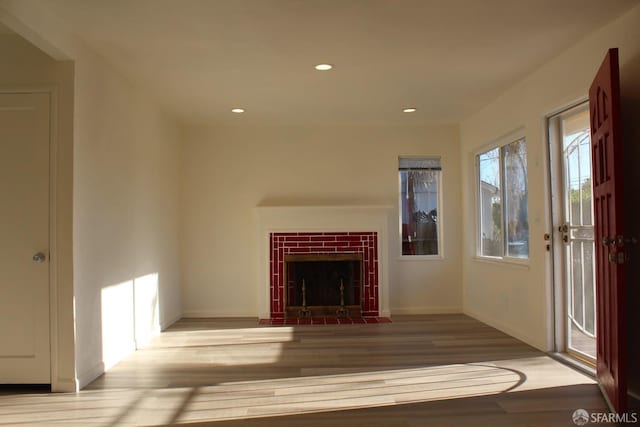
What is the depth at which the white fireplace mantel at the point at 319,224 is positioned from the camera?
598cm

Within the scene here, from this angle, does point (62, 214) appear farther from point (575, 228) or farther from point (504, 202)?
point (504, 202)

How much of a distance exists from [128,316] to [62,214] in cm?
137

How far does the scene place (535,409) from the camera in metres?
2.86

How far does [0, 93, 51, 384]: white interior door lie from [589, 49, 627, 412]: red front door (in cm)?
359

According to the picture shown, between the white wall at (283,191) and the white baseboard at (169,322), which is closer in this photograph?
the white baseboard at (169,322)

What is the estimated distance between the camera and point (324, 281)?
245 inches

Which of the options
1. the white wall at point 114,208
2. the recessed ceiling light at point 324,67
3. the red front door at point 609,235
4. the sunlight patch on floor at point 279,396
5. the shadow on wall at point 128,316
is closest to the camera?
the red front door at point 609,235

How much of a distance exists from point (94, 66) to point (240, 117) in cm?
223

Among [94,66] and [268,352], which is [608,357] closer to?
[268,352]

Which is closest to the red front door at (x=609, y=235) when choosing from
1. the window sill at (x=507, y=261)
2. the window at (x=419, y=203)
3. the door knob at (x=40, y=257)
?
the window sill at (x=507, y=261)

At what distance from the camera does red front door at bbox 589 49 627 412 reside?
8.93 feet

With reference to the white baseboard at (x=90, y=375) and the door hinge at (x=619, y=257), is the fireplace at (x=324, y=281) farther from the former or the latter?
the door hinge at (x=619, y=257)

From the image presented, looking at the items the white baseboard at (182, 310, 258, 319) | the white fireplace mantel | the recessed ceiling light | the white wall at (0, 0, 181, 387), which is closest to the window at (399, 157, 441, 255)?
the white fireplace mantel

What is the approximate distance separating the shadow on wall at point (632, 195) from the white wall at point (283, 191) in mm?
3165
